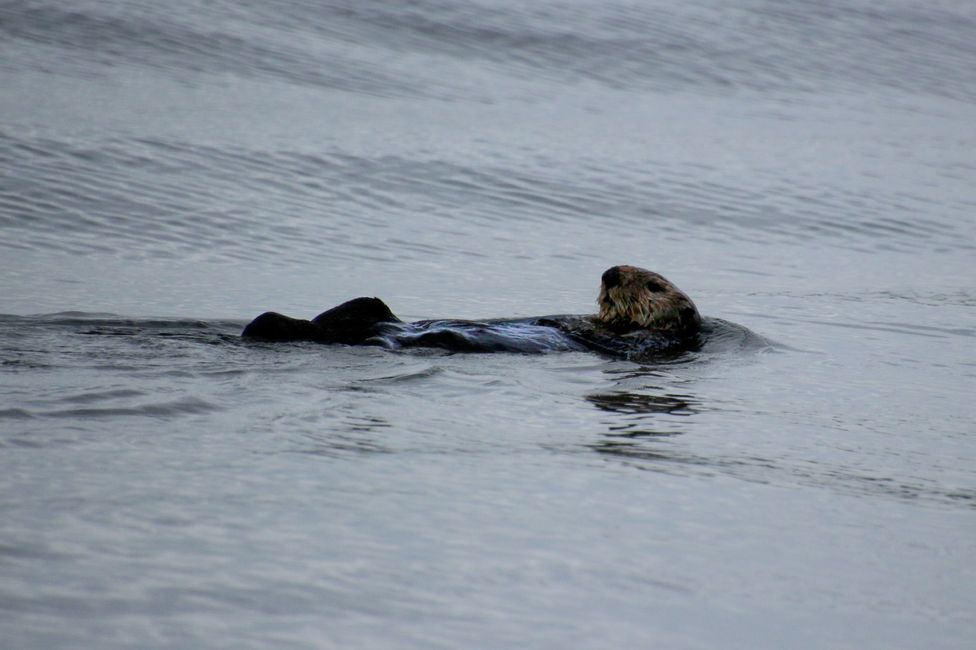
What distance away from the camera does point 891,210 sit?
1169cm

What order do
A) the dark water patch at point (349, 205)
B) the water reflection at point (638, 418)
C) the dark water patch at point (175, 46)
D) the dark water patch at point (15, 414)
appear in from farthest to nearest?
the dark water patch at point (175, 46) < the dark water patch at point (349, 205) < the water reflection at point (638, 418) < the dark water patch at point (15, 414)

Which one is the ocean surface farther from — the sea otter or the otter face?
the otter face

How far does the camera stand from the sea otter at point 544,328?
535 centimetres

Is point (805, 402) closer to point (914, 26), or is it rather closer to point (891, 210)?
point (891, 210)

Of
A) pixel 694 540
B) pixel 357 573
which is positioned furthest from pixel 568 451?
pixel 357 573

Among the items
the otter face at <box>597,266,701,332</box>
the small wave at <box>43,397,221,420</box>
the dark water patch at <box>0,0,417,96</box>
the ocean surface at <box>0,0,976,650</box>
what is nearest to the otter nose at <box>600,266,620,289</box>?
the otter face at <box>597,266,701,332</box>

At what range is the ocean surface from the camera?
2.82 meters

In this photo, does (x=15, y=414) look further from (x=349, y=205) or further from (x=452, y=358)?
(x=349, y=205)

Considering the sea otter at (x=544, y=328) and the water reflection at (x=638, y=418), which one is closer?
the water reflection at (x=638, y=418)

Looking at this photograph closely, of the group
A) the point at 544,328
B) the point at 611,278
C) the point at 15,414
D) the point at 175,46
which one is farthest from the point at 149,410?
→ the point at 175,46

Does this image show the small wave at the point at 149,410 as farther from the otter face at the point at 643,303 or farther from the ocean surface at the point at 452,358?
the otter face at the point at 643,303

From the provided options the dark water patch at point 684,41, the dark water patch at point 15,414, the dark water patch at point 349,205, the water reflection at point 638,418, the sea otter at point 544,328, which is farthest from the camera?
the dark water patch at point 684,41

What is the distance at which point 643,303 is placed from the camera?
6.67 m

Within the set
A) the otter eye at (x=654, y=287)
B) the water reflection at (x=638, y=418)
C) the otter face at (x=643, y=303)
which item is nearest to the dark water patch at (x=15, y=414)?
the water reflection at (x=638, y=418)
